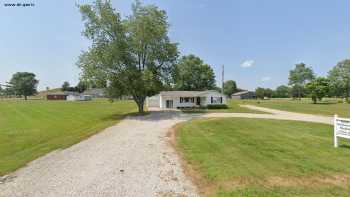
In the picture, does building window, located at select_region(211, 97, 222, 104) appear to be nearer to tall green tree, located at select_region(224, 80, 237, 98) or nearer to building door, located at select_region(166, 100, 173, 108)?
building door, located at select_region(166, 100, 173, 108)

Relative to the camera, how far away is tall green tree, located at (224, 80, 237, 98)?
343 ft

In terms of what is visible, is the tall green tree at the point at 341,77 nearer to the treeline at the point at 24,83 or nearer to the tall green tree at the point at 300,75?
the tall green tree at the point at 300,75

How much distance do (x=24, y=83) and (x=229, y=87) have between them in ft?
328

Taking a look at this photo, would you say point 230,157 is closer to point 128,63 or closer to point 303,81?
point 128,63

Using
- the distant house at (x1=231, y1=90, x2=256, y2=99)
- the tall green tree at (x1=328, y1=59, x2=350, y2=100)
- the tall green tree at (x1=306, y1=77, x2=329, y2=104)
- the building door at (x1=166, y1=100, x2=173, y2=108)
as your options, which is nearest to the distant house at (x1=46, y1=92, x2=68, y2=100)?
the building door at (x1=166, y1=100, x2=173, y2=108)

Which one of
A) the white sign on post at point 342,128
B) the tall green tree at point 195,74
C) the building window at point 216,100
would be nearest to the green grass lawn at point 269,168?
the white sign on post at point 342,128

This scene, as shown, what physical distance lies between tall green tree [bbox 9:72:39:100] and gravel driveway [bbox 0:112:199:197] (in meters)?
104

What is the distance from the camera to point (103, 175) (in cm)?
531

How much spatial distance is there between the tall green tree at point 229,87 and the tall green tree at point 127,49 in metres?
85.0

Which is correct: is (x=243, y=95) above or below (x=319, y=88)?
below

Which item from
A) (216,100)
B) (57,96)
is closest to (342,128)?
(216,100)

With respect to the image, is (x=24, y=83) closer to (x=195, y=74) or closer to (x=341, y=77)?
(x=195, y=74)

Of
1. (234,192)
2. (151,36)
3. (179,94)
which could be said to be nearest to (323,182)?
(234,192)

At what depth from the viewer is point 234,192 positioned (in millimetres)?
4082
